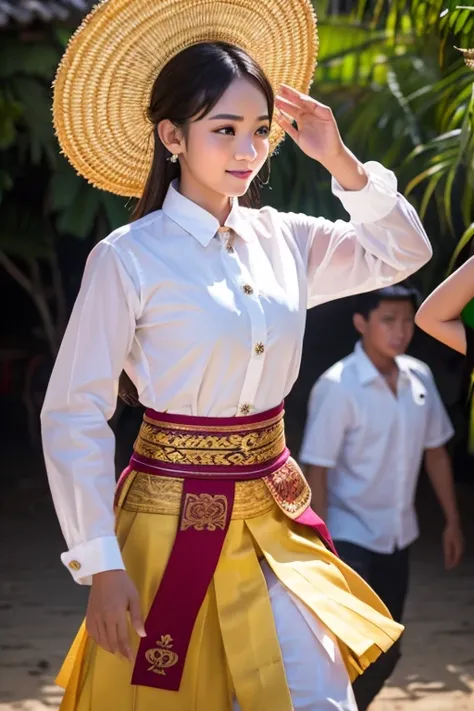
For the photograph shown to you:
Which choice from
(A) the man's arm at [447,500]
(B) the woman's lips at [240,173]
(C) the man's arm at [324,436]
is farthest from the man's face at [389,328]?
(B) the woman's lips at [240,173]

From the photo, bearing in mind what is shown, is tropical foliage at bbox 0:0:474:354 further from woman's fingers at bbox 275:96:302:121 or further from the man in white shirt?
woman's fingers at bbox 275:96:302:121

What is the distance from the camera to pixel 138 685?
106 inches

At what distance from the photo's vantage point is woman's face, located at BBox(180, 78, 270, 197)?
274 centimetres

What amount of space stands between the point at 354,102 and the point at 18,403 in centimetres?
620

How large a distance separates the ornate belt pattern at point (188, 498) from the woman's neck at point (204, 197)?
0.43 metres

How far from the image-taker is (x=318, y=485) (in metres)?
4.50

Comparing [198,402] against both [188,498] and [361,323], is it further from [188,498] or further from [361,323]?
[361,323]

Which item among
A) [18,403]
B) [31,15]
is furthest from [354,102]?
[18,403]

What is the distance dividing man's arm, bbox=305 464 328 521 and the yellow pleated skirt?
5.47ft

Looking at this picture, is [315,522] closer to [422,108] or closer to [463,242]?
[463,242]

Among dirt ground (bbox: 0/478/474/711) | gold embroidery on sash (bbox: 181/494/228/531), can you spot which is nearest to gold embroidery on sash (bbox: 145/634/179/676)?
gold embroidery on sash (bbox: 181/494/228/531)

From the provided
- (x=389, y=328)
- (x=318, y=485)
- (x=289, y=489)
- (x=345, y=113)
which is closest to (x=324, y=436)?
(x=318, y=485)

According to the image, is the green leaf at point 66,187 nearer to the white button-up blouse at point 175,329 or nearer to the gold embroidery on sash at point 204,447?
the white button-up blouse at point 175,329

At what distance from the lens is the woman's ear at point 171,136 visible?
2.83 metres
